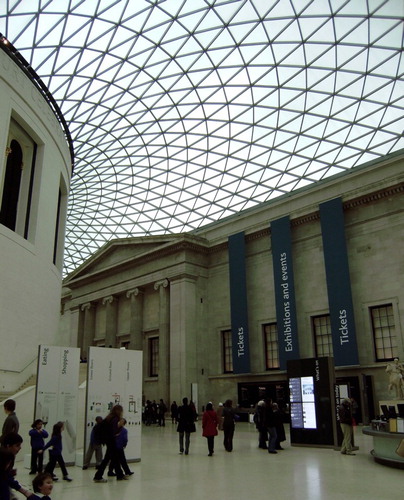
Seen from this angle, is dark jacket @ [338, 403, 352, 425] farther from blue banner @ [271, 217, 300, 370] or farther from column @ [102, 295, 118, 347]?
column @ [102, 295, 118, 347]

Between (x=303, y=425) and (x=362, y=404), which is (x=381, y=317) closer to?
(x=362, y=404)

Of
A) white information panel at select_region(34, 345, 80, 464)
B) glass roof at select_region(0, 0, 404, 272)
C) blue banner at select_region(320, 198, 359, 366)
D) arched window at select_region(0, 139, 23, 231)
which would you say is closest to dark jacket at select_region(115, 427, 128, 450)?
white information panel at select_region(34, 345, 80, 464)

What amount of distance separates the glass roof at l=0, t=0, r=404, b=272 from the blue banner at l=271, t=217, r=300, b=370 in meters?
8.28

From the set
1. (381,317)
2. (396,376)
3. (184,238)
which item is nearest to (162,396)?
(184,238)

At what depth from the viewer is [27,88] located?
80.0 feet

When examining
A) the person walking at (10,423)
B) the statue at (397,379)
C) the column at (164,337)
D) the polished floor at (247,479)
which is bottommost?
the polished floor at (247,479)

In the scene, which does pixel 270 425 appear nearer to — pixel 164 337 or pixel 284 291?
pixel 284 291

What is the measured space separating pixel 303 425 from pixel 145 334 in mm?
26726

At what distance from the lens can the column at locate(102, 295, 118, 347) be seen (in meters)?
44.8

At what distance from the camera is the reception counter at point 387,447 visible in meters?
→ 11.4

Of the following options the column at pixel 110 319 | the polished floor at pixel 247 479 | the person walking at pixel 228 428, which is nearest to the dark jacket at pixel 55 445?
the polished floor at pixel 247 479

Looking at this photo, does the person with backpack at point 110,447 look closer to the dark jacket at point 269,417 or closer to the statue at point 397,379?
the dark jacket at point 269,417

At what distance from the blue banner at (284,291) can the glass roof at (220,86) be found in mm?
8285

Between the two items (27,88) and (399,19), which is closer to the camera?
(27,88)
